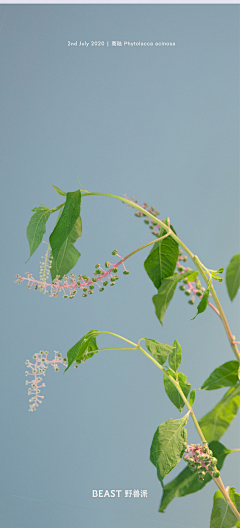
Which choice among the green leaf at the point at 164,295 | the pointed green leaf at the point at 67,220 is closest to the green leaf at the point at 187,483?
the green leaf at the point at 164,295

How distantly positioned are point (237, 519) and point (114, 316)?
2.47 feet

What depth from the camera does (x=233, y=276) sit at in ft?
1.14

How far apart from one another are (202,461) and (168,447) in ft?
0.11

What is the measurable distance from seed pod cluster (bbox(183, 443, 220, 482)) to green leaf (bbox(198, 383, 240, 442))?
0.13ft

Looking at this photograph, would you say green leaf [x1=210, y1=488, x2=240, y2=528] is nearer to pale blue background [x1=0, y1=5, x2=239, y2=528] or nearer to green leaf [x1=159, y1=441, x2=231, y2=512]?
green leaf [x1=159, y1=441, x2=231, y2=512]

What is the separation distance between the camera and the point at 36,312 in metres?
1.11

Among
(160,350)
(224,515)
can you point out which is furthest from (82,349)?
(224,515)

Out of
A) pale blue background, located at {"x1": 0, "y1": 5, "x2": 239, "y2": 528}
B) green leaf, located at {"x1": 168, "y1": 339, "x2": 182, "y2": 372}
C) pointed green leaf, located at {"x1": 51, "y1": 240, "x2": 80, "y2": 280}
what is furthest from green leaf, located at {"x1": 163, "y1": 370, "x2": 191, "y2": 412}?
pale blue background, located at {"x1": 0, "y1": 5, "x2": 239, "y2": 528}

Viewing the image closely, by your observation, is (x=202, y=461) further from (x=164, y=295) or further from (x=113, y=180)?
(x=113, y=180)

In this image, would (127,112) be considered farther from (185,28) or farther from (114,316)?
(114,316)

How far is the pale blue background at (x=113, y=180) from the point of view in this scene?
3.59 ft

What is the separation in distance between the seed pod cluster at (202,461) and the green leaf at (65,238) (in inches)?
7.9

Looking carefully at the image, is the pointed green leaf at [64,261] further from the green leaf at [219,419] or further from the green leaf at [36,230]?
the green leaf at [219,419]

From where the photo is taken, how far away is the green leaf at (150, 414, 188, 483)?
34 cm
